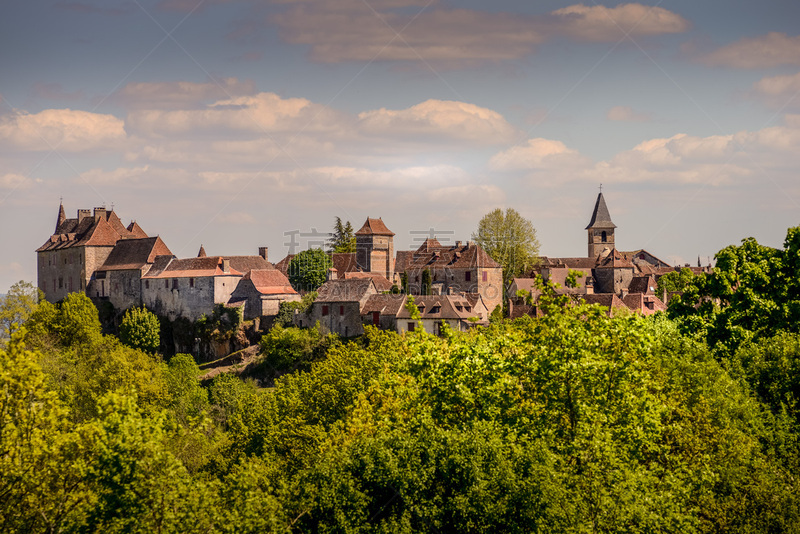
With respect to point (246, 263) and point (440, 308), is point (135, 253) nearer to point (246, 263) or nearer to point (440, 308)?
point (246, 263)

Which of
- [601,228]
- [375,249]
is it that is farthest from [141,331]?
[601,228]

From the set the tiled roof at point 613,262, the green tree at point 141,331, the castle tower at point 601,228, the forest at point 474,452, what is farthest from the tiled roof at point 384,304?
the castle tower at point 601,228

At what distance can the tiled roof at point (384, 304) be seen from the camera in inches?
2702

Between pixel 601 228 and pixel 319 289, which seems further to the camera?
pixel 601 228

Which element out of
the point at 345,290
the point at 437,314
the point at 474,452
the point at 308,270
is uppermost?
the point at 308,270

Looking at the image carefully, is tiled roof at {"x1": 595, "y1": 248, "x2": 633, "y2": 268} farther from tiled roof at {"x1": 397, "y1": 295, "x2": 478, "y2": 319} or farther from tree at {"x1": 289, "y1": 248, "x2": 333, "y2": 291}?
tiled roof at {"x1": 397, "y1": 295, "x2": 478, "y2": 319}

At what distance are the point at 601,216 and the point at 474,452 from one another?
114391mm

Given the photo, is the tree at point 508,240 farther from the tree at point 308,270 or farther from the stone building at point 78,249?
the stone building at point 78,249

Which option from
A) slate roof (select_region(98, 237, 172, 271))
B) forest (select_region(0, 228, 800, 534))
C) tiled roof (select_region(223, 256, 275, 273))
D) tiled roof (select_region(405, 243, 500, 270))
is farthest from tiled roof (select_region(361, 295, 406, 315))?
forest (select_region(0, 228, 800, 534))

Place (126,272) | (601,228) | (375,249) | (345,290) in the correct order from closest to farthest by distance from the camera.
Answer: (345,290)
(126,272)
(375,249)
(601,228)

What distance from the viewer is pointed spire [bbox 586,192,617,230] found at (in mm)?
129875

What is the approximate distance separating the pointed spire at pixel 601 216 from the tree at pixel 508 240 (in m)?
34.4

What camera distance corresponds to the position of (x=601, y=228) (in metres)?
130

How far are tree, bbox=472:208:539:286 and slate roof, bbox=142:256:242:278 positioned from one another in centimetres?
3347
